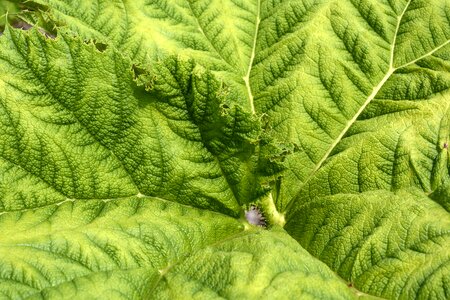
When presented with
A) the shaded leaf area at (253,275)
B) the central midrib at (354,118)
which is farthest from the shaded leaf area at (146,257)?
the central midrib at (354,118)

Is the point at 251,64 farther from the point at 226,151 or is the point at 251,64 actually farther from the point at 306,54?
the point at 226,151

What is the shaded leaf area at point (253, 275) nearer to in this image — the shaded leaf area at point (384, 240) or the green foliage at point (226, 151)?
the green foliage at point (226, 151)

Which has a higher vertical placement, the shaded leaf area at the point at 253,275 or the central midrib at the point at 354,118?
the central midrib at the point at 354,118

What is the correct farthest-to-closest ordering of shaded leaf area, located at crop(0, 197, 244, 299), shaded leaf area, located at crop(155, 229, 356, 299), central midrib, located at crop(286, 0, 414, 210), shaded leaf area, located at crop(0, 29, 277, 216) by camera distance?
1. central midrib, located at crop(286, 0, 414, 210)
2. shaded leaf area, located at crop(0, 29, 277, 216)
3. shaded leaf area, located at crop(0, 197, 244, 299)
4. shaded leaf area, located at crop(155, 229, 356, 299)

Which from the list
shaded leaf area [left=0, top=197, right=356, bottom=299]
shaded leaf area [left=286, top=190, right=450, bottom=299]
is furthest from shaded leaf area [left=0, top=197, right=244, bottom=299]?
shaded leaf area [left=286, top=190, right=450, bottom=299]

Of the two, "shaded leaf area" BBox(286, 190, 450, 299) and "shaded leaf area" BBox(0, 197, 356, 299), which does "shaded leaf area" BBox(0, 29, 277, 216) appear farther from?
"shaded leaf area" BBox(286, 190, 450, 299)

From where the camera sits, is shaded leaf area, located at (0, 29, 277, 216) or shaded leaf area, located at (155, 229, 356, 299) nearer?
shaded leaf area, located at (155, 229, 356, 299)

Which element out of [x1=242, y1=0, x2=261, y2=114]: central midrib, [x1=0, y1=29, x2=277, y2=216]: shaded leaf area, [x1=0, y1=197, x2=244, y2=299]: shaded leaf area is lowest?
[x1=0, y1=197, x2=244, y2=299]: shaded leaf area

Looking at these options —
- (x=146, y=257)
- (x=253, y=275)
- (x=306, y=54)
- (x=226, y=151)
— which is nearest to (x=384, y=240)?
(x=253, y=275)
